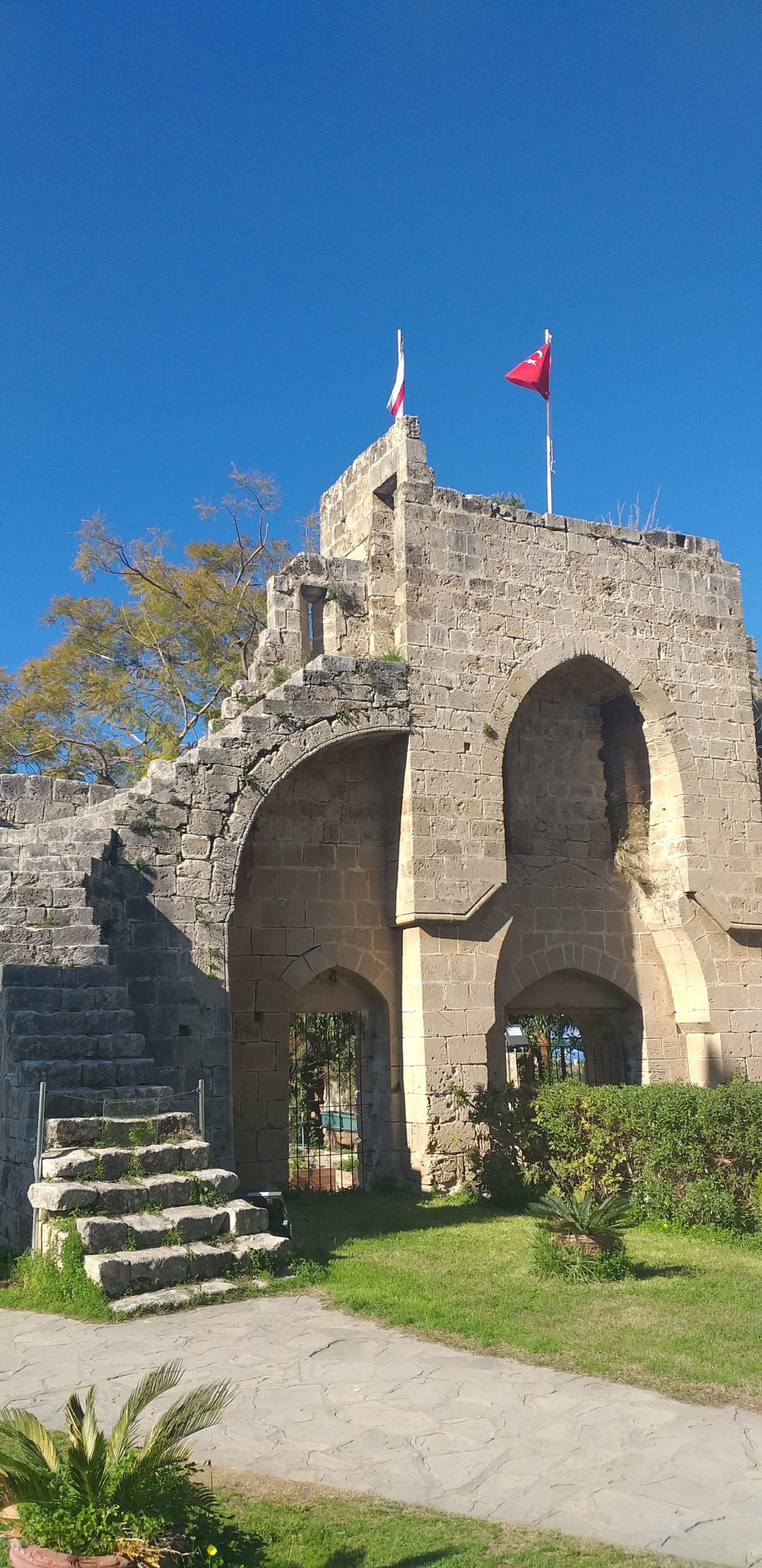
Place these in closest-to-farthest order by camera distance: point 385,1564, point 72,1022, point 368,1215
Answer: point 385,1564 < point 72,1022 < point 368,1215

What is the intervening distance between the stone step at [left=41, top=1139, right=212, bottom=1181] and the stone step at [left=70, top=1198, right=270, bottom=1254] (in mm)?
302

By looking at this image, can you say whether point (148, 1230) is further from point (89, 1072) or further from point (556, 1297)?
point (556, 1297)

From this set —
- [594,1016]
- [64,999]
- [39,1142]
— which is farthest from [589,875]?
[39,1142]

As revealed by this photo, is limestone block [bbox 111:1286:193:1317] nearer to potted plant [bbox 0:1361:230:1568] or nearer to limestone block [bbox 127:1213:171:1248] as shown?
limestone block [bbox 127:1213:171:1248]

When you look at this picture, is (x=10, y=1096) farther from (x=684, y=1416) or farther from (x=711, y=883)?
(x=711, y=883)

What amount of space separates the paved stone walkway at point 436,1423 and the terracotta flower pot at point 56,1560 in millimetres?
1224

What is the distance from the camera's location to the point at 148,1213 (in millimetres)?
7117

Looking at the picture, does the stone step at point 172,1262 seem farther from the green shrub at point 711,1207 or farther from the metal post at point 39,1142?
the green shrub at point 711,1207

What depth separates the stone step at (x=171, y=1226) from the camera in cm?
672

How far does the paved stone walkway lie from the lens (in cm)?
404

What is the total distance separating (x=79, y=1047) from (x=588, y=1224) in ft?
11.8

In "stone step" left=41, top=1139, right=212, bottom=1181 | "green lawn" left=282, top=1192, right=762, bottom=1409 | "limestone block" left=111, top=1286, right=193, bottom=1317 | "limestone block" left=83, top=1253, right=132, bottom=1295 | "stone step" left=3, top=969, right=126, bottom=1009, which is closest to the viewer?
"green lawn" left=282, top=1192, right=762, bottom=1409

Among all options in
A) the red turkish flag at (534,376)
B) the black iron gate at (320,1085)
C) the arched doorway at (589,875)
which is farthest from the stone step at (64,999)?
the red turkish flag at (534,376)

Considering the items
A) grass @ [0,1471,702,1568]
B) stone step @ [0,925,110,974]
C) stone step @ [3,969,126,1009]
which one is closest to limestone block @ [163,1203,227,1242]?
stone step @ [3,969,126,1009]
